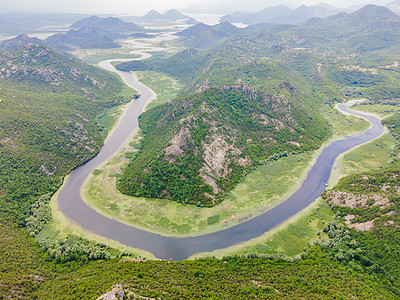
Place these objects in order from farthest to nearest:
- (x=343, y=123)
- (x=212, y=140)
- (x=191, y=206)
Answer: (x=343, y=123), (x=212, y=140), (x=191, y=206)

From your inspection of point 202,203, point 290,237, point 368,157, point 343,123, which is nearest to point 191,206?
point 202,203

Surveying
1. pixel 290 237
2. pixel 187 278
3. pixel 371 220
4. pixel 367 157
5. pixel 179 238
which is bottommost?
pixel 290 237

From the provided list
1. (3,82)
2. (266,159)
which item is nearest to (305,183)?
(266,159)

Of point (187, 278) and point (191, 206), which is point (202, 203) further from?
point (187, 278)

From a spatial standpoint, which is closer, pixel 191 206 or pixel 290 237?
pixel 290 237

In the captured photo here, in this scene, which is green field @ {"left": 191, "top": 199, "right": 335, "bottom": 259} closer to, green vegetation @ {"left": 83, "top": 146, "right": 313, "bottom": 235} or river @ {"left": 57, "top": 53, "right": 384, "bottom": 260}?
river @ {"left": 57, "top": 53, "right": 384, "bottom": 260}

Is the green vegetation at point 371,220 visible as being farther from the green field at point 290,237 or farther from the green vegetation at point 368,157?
the green vegetation at point 368,157

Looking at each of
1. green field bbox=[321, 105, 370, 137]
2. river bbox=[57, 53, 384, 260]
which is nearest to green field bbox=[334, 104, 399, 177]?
river bbox=[57, 53, 384, 260]

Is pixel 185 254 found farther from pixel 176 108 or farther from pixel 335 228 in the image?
pixel 176 108
